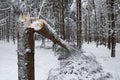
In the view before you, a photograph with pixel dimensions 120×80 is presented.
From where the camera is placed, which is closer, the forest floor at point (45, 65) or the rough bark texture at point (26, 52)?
the rough bark texture at point (26, 52)

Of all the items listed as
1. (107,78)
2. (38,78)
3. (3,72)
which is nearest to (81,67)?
(107,78)

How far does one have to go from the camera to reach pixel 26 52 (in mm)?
2580

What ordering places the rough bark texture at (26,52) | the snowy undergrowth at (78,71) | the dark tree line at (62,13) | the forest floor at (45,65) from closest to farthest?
1. the rough bark texture at (26,52)
2. the dark tree line at (62,13)
3. the snowy undergrowth at (78,71)
4. the forest floor at (45,65)

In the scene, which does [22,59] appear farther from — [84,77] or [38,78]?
[38,78]

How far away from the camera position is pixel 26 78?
101 inches

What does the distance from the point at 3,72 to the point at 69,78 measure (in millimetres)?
5397

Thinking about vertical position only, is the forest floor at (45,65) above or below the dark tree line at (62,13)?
below

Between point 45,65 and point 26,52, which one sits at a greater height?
point 26,52

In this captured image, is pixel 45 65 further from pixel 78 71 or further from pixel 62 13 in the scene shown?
pixel 62 13

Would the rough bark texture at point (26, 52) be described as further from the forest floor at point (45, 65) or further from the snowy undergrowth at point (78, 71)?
the forest floor at point (45, 65)

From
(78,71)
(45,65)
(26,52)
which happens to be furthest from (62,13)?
(26,52)

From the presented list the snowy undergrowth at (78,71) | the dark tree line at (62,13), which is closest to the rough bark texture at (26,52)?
the dark tree line at (62,13)

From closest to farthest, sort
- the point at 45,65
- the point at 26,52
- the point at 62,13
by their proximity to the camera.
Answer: the point at 26,52 < the point at 45,65 < the point at 62,13

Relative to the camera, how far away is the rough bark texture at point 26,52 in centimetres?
256
